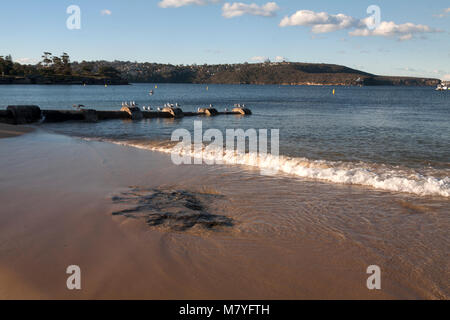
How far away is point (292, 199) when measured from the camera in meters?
7.06

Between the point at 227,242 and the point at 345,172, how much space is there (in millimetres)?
5209

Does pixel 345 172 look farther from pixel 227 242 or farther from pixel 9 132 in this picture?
pixel 9 132

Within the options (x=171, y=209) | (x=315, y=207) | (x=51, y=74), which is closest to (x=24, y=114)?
(x=171, y=209)


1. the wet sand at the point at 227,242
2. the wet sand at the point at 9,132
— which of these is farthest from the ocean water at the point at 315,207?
the wet sand at the point at 9,132

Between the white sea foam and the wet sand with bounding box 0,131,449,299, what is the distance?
0.62 metres

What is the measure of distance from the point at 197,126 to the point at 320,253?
17.1 m

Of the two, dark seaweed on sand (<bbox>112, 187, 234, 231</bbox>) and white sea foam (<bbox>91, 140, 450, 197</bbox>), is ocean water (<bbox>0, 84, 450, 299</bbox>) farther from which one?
dark seaweed on sand (<bbox>112, 187, 234, 231</bbox>)

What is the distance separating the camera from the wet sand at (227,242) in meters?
3.83

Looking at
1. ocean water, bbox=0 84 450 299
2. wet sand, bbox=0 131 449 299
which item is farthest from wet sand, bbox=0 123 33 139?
wet sand, bbox=0 131 449 299

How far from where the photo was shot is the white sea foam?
8.03m

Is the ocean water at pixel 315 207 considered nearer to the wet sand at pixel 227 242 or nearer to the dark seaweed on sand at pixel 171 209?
the wet sand at pixel 227 242

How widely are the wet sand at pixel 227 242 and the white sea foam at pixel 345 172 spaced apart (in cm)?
62
